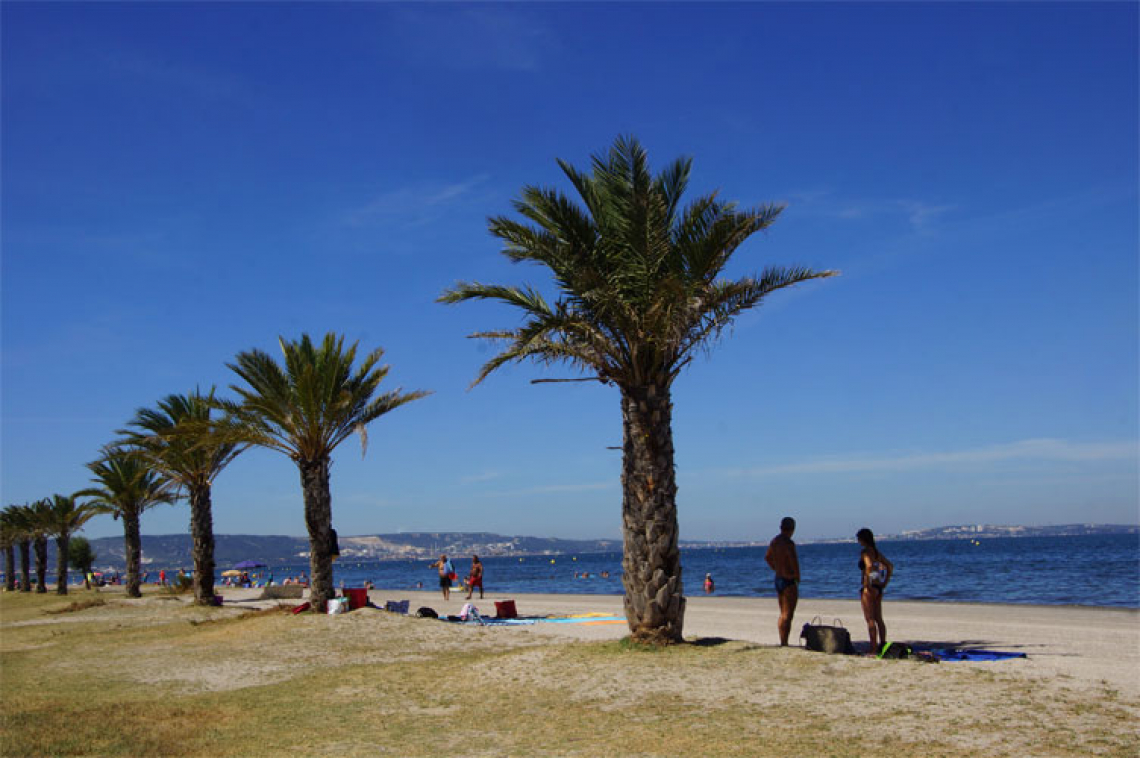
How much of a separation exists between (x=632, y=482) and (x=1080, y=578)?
4108cm

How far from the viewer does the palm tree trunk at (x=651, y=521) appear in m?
11.4

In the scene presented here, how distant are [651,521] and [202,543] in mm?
20558

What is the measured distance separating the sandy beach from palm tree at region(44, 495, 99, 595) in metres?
29.6

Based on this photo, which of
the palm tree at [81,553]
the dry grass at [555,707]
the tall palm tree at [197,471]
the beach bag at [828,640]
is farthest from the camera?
the palm tree at [81,553]

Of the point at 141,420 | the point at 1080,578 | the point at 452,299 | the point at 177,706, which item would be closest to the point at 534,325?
the point at 452,299

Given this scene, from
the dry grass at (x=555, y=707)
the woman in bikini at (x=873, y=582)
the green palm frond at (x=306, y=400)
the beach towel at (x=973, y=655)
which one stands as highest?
the green palm frond at (x=306, y=400)

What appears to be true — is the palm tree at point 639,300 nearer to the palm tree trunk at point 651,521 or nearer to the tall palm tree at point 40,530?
the palm tree trunk at point 651,521

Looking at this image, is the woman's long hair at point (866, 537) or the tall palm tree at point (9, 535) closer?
the woman's long hair at point (866, 537)

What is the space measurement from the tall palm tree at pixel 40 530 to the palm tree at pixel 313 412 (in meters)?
36.4

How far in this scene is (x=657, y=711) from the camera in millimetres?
8344

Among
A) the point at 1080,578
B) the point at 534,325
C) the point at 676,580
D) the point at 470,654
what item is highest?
the point at 534,325

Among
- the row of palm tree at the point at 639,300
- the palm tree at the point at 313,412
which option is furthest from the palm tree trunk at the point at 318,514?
the row of palm tree at the point at 639,300

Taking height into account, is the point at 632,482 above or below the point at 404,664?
above

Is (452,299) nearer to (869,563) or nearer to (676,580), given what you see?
(676,580)
